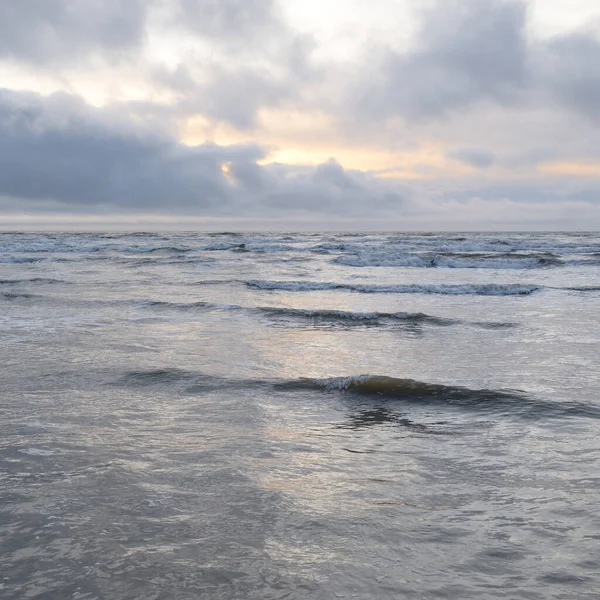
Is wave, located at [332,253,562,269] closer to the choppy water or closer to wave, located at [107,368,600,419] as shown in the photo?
the choppy water

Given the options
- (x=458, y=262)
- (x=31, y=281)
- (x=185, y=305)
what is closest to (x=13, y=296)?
(x=31, y=281)

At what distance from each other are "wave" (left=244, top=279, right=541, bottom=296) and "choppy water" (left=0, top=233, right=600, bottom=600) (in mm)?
8192

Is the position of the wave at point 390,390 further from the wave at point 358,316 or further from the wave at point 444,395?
the wave at point 358,316

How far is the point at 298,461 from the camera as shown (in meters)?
5.31

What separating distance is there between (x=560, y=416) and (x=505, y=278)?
22396 mm

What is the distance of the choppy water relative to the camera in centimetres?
352

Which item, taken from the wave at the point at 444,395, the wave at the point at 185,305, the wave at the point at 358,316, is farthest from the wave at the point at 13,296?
the wave at the point at 444,395

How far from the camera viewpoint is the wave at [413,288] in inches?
850

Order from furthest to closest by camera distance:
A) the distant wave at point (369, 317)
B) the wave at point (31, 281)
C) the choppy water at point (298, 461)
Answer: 1. the wave at point (31, 281)
2. the distant wave at point (369, 317)
3. the choppy water at point (298, 461)

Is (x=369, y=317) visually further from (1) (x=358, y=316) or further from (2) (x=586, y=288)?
(2) (x=586, y=288)

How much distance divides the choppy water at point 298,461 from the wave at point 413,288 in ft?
26.9

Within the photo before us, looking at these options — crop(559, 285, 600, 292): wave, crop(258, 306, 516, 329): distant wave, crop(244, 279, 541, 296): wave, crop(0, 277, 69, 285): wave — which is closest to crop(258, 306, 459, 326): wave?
crop(258, 306, 516, 329): distant wave

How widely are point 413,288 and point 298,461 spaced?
→ 18.1 meters

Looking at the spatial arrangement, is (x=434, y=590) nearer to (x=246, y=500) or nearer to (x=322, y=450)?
(x=246, y=500)
